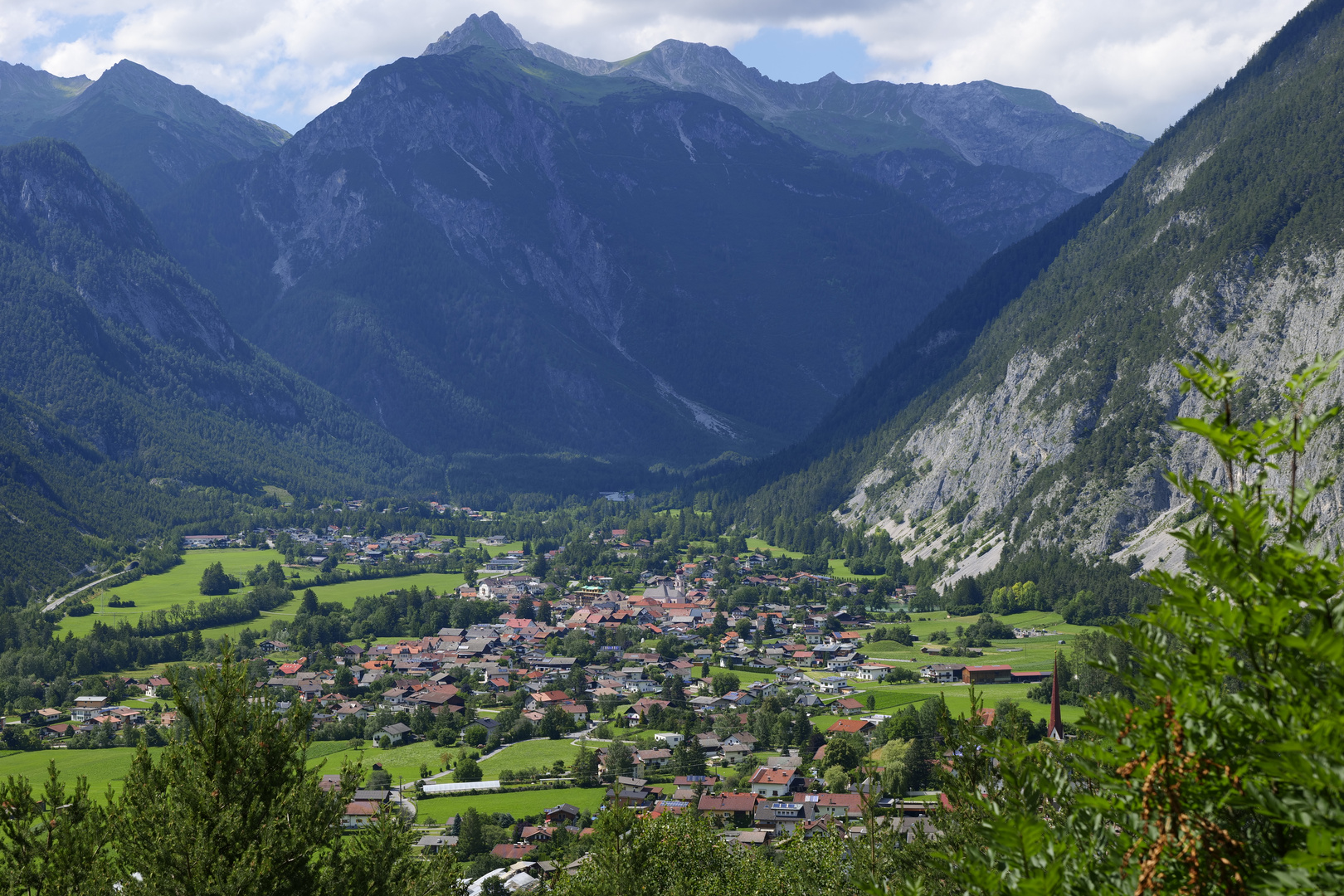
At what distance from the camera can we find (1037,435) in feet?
641

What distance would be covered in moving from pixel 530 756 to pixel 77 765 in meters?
36.6

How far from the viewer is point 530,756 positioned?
97.7 meters

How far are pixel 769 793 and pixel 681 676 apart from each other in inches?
1732

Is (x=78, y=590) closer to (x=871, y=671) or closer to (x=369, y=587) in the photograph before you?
(x=369, y=587)

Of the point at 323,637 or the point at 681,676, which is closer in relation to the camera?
the point at 681,676

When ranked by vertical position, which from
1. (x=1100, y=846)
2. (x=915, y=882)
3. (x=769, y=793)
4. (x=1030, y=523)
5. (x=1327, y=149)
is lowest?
(x=769, y=793)

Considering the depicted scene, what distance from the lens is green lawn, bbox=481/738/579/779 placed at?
93750 millimetres

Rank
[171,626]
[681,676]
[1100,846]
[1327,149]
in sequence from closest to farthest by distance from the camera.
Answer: [1100,846], [681,676], [171,626], [1327,149]

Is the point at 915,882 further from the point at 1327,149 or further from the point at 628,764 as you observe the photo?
the point at 1327,149

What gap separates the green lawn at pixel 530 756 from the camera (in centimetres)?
9375

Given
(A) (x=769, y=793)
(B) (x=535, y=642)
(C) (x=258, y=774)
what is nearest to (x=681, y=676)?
(B) (x=535, y=642)

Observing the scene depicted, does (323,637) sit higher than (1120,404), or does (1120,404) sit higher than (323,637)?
(1120,404)

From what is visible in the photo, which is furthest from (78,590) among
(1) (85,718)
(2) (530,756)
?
(2) (530,756)

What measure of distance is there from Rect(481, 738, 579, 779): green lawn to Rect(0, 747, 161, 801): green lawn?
1076 inches
